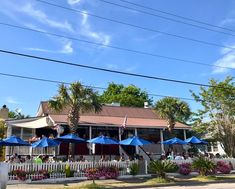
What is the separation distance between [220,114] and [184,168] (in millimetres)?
9212

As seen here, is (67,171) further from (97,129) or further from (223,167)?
(223,167)

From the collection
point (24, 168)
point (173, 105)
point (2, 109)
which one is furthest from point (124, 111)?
point (24, 168)

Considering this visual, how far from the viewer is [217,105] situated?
33438 mm

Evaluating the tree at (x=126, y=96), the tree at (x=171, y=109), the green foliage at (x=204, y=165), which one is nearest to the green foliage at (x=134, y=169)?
the green foliage at (x=204, y=165)

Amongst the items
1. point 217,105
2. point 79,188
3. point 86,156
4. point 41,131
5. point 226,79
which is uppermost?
point 226,79

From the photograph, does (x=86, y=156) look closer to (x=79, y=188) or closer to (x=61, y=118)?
(x=61, y=118)

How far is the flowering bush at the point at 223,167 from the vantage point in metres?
26.5

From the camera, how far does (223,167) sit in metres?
26.6

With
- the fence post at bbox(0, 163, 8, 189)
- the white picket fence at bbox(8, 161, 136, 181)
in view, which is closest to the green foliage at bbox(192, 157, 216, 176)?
the white picket fence at bbox(8, 161, 136, 181)

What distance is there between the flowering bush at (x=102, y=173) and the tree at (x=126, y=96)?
3841 centimetres

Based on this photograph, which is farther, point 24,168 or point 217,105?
point 217,105

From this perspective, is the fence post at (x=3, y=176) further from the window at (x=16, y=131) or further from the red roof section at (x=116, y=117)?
the window at (x=16, y=131)

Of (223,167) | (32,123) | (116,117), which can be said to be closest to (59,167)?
(32,123)

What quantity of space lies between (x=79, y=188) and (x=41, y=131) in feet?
43.7
